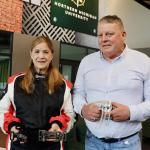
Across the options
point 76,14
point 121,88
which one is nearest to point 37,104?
point 121,88

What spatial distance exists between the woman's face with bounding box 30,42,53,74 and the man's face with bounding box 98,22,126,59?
0.36 metres

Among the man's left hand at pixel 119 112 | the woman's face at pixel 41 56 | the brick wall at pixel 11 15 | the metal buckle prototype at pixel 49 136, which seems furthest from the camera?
the brick wall at pixel 11 15

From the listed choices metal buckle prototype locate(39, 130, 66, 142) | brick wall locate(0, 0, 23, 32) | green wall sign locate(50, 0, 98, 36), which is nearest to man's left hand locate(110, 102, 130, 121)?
metal buckle prototype locate(39, 130, 66, 142)

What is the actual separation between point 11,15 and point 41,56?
12.9 ft

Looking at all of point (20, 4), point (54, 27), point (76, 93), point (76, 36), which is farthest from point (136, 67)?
point (76, 36)

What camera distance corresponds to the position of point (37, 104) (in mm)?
1879

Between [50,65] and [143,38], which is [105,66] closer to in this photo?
[50,65]

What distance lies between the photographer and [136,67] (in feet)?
5.72

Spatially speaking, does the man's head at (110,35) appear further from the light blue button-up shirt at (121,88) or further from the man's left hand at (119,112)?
the man's left hand at (119,112)

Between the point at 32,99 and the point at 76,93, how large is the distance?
268 millimetres

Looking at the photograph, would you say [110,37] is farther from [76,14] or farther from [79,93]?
[76,14]

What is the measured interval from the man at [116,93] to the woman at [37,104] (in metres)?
0.16

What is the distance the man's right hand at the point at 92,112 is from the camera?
1.64 meters

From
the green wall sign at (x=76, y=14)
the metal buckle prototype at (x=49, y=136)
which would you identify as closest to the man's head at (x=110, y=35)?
the metal buckle prototype at (x=49, y=136)
